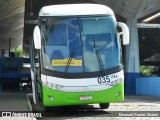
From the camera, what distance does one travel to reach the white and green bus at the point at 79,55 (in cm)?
1205

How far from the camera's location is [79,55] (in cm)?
1227

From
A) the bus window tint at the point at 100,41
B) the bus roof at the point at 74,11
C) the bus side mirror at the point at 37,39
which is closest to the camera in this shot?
the bus side mirror at the point at 37,39

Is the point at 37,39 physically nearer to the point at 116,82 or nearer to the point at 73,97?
the point at 73,97

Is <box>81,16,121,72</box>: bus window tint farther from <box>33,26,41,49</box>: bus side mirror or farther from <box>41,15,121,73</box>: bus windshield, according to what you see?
<box>33,26,41,49</box>: bus side mirror

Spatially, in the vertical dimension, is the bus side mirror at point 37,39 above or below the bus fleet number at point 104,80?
above

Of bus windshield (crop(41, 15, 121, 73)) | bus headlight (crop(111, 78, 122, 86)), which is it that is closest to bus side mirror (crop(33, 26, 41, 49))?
bus windshield (crop(41, 15, 121, 73))

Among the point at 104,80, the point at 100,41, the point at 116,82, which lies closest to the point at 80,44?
the point at 100,41

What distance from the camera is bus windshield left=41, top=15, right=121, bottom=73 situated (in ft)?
40.1

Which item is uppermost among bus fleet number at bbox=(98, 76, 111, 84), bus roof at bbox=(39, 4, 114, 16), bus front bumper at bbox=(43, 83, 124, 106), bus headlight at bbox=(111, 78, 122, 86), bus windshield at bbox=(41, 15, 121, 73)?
bus roof at bbox=(39, 4, 114, 16)

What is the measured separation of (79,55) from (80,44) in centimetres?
35

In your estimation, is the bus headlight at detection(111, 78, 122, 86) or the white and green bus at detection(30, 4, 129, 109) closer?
the white and green bus at detection(30, 4, 129, 109)

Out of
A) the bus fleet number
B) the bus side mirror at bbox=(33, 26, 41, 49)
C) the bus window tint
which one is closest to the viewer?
the bus side mirror at bbox=(33, 26, 41, 49)

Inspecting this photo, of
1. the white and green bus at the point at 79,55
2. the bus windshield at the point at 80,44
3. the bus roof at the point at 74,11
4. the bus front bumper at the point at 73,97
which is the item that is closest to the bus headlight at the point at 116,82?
the white and green bus at the point at 79,55

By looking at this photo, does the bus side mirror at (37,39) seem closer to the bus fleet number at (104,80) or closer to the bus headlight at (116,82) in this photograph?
the bus fleet number at (104,80)
